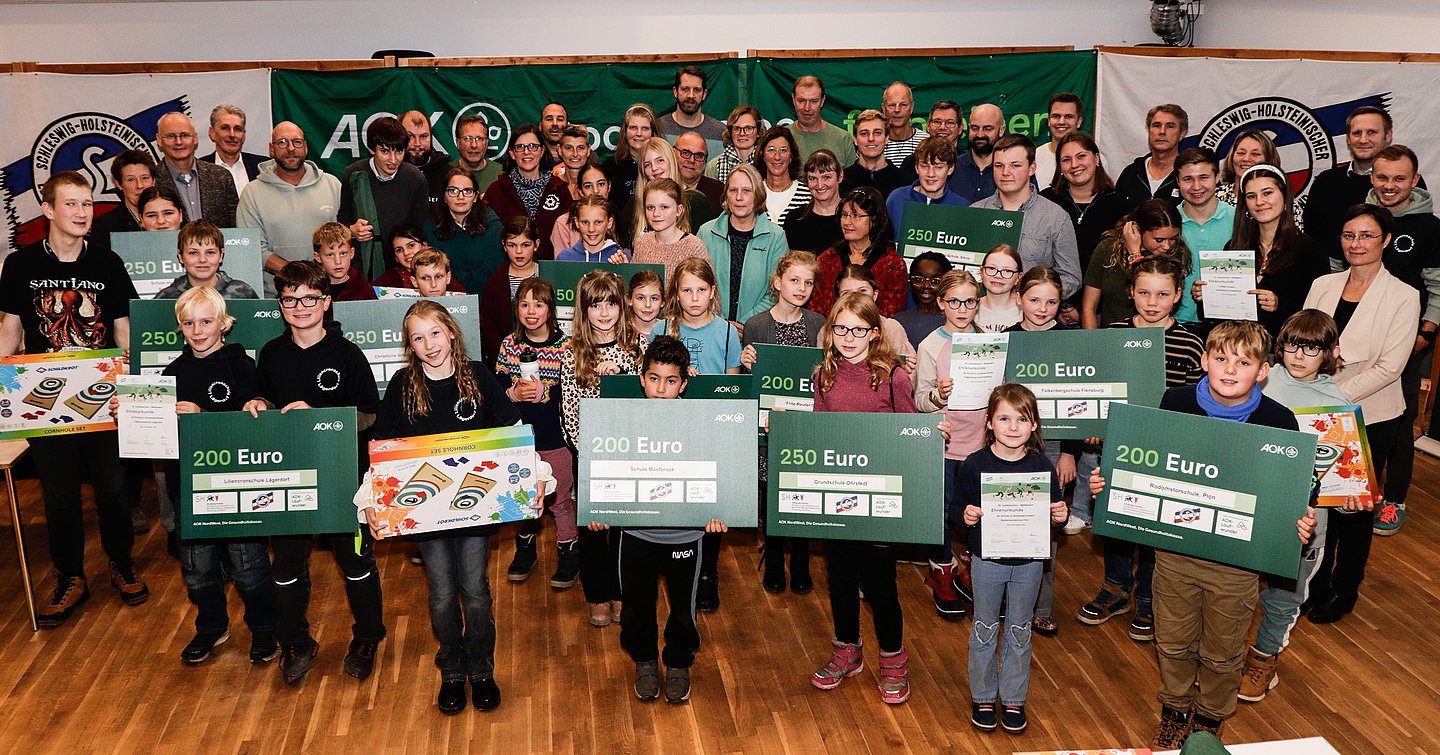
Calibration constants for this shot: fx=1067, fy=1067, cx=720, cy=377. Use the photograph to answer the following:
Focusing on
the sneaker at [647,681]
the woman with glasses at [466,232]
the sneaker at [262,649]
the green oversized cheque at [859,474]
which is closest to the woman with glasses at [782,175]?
the woman with glasses at [466,232]

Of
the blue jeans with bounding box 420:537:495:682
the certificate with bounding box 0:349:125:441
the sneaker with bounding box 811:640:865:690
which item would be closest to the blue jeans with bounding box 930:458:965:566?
the sneaker with bounding box 811:640:865:690

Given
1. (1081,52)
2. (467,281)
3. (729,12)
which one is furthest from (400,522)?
(729,12)

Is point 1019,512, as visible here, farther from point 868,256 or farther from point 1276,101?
point 1276,101

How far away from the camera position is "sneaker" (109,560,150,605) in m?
5.04

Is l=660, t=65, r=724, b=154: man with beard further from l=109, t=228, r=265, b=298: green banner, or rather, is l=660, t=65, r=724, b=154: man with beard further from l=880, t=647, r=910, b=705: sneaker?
l=880, t=647, r=910, b=705: sneaker

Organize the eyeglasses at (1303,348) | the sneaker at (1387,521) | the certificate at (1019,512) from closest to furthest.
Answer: the certificate at (1019,512), the eyeglasses at (1303,348), the sneaker at (1387,521)

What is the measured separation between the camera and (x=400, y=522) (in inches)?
148

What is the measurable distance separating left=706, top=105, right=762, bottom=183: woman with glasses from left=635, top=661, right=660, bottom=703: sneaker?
3.19 m

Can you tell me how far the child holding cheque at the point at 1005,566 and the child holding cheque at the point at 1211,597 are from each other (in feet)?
0.73

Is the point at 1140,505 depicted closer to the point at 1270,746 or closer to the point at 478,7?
the point at 1270,746

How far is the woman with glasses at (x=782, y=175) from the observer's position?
5.94 metres

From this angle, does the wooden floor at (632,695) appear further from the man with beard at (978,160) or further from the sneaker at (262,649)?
the man with beard at (978,160)

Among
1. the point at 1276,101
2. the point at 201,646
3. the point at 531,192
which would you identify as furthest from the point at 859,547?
the point at 1276,101

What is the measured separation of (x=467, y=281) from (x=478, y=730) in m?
2.74
